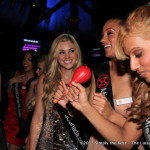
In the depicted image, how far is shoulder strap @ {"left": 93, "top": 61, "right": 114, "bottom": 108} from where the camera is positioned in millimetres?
1742

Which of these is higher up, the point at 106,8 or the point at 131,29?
the point at 106,8

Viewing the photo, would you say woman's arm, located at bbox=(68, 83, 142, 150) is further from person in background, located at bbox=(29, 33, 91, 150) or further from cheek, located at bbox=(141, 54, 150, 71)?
person in background, located at bbox=(29, 33, 91, 150)

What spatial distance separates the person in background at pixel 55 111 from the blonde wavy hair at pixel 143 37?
0.67 meters

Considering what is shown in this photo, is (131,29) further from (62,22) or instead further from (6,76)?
(62,22)

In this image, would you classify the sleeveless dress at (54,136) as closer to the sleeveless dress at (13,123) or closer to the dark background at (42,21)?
the sleeveless dress at (13,123)

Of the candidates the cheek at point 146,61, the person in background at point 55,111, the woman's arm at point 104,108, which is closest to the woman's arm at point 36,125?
the person in background at point 55,111

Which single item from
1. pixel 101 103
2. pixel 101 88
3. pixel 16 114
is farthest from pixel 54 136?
pixel 16 114

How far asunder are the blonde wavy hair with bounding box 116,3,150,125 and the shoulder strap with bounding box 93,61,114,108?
1.35ft

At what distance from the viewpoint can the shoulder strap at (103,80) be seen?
5.71 ft

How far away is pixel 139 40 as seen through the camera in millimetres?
1035

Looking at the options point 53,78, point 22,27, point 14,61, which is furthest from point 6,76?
point 53,78

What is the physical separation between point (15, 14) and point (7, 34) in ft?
3.45

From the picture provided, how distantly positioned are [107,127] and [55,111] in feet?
2.86

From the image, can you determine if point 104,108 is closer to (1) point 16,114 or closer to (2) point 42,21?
(1) point 16,114
